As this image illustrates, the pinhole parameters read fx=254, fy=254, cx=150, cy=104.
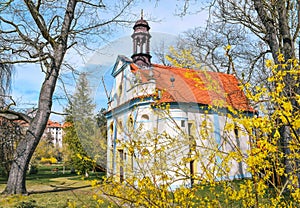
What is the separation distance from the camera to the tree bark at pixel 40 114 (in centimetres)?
816

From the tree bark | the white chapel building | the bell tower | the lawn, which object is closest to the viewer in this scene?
the white chapel building

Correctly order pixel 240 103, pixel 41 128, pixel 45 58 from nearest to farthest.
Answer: pixel 240 103, pixel 45 58, pixel 41 128

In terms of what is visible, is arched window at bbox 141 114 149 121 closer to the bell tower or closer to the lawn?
the bell tower

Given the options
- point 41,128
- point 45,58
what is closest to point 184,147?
point 45,58

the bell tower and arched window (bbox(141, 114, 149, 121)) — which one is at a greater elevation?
the bell tower

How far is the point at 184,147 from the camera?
1.70m

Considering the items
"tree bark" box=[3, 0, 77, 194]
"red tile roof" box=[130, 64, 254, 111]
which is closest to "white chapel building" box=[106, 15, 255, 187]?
"red tile roof" box=[130, 64, 254, 111]

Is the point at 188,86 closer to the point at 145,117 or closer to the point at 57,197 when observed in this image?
the point at 145,117

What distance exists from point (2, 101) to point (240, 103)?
8808mm

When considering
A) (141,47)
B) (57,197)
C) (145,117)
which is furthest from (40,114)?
(145,117)

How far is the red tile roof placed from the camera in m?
1.74

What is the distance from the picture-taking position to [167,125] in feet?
5.94

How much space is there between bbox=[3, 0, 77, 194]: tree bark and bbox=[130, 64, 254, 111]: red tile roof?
6.87 meters

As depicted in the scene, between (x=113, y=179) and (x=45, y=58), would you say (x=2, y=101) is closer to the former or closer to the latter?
(x=45, y=58)
